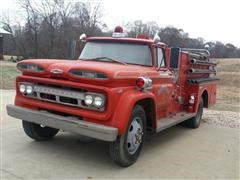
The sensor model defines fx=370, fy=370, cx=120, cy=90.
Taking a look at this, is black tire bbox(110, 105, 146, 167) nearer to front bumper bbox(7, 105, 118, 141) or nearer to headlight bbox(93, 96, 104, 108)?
front bumper bbox(7, 105, 118, 141)

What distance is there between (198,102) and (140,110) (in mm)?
3566

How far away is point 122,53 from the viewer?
6.56 metres

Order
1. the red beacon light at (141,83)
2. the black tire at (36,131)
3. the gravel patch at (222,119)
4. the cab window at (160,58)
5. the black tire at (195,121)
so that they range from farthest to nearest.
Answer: the gravel patch at (222,119)
the black tire at (195,121)
the cab window at (160,58)
the black tire at (36,131)
the red beacon light at (141,83)

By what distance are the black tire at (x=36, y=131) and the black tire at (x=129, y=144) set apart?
1.71 m

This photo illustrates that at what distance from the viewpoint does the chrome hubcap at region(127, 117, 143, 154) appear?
550cm

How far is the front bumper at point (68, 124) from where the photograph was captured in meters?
4.84

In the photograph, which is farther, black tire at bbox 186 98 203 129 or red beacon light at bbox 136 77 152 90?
black tire at bbox 186 98 203 129

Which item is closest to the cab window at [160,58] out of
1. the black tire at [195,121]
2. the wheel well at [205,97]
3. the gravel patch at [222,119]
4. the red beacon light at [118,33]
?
the red beacon light at [118,33]

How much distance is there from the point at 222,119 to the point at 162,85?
4.69 metres

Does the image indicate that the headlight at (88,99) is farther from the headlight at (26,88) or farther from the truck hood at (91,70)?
the headlight at (26,88)

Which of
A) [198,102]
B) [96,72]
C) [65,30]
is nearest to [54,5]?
[65,30]

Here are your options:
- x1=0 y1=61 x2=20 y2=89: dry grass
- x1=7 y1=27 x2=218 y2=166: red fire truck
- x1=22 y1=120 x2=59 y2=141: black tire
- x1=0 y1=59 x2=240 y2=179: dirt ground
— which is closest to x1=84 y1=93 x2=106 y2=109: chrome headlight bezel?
x1=7 y1=27 x2=218 y2=166: red fire truck

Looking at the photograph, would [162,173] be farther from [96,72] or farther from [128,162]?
[96,72]

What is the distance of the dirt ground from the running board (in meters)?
0.46
